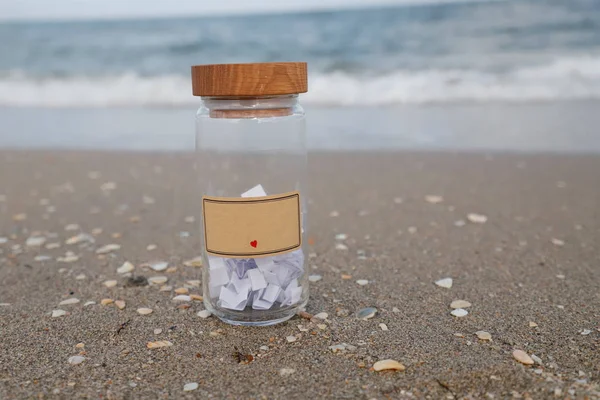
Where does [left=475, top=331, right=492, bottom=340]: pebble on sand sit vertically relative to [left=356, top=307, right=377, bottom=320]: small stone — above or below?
below

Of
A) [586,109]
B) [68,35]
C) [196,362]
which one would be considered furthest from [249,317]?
[68,35]

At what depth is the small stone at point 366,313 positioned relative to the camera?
177 centimetres

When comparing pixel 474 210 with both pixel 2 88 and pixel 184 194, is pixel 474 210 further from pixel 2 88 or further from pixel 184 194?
pixel 2 88

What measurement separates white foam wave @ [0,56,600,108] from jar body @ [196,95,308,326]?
5026 mm

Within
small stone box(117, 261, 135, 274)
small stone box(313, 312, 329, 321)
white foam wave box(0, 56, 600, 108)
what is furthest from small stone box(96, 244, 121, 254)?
white foam wave box(0, 56, 600, 108)

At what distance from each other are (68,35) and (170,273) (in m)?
13.0

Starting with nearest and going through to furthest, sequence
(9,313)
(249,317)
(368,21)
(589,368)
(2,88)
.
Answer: (589,368)
(249,317)
(9,313)
(2,88)
(368,21)

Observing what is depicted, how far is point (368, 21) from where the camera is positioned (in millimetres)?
12984

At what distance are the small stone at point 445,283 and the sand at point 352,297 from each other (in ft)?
0.11

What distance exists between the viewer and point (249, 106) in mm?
1516

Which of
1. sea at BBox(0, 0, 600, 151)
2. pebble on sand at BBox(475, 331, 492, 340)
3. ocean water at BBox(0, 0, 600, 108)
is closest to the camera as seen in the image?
pebble on sand at BBox(475, 331, 492, 340)

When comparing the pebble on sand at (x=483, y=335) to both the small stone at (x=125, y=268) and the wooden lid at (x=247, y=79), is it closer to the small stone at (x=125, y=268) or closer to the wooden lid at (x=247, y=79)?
the wooden lid at (x=247, y=79)

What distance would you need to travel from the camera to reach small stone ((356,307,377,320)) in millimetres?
1766

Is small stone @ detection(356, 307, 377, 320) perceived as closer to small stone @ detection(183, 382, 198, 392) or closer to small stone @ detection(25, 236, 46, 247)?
small stone @ detection(183, 382, 198, 392)
